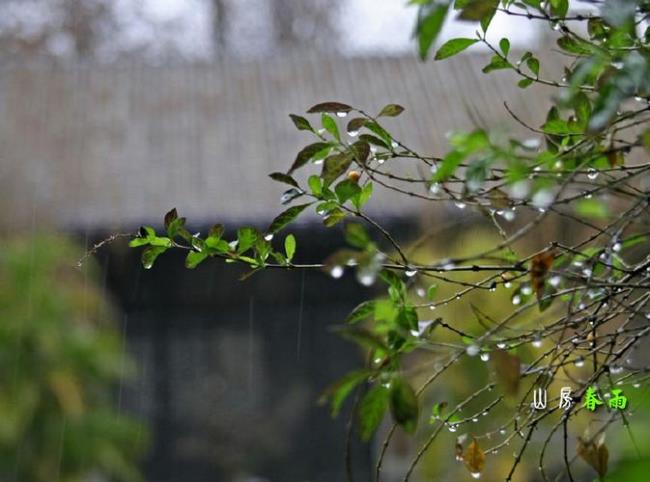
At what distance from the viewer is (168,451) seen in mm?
5355

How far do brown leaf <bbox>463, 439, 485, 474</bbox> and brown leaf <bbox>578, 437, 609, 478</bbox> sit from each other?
0.13m

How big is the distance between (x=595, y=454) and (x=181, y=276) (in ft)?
15.3

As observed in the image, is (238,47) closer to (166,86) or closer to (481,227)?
(166,86)

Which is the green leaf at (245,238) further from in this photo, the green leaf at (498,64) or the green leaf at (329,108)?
the green leaf at (498,64)

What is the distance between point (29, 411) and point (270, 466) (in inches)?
51.1

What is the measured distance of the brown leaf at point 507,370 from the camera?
597mm

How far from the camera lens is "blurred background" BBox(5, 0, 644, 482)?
4898 millimetres

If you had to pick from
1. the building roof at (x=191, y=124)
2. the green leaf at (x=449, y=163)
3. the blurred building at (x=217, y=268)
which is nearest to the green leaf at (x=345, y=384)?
the green leaf at (x=449, y=163)

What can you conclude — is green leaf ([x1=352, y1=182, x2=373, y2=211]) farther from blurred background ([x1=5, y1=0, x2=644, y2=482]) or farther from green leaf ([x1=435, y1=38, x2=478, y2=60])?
blurred background ([x1=5, y1=0, x2=644, y2=482])

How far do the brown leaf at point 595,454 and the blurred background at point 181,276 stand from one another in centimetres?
376

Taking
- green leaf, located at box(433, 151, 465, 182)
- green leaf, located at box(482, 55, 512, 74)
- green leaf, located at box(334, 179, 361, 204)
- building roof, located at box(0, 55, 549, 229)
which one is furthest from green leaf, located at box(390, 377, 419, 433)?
building roof, located at box(0, 55, 549, 229)

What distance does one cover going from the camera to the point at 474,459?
89cm

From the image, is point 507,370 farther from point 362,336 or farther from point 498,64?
point 498,64

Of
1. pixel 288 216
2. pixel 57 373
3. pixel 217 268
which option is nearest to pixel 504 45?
pixel 288 216
